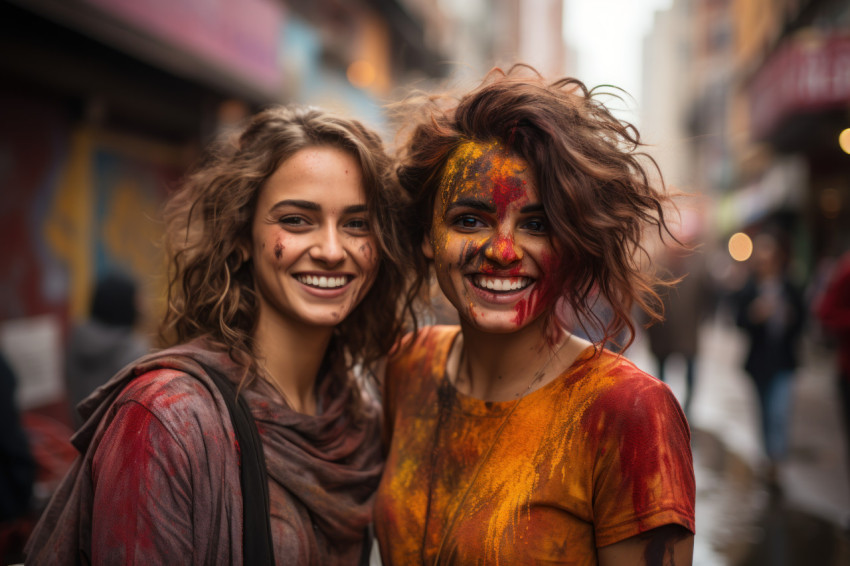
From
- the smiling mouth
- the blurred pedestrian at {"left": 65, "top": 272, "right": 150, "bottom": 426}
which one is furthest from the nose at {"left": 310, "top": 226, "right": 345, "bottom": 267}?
the blurred pedestrian at {"left": 65, "top": 272, "right": 150, "bottom": 426}

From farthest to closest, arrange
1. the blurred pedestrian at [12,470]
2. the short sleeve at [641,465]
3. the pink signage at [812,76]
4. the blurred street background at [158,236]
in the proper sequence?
the pink signage at [812,76]
the blurred street background at [158,236]
the blurred pedestrian at [12,470]
the short sleeve at [641,465]

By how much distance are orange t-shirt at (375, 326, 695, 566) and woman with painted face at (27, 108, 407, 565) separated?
0.90 ft

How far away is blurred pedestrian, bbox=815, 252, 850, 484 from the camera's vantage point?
488cm

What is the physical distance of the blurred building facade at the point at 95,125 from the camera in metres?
5.20

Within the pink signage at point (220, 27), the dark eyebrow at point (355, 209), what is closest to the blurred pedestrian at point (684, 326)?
the pink signage at point (220, 27)

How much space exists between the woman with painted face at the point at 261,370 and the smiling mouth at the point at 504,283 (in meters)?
0.46

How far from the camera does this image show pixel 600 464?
1632 millimetres

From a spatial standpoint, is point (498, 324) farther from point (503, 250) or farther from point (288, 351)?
point (288, 351)

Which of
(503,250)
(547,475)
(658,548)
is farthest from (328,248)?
(658,548)

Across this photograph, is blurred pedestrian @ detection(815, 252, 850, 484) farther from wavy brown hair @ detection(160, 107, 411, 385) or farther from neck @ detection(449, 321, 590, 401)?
wavy brown hair @ detection(160, 107, 411, 385)

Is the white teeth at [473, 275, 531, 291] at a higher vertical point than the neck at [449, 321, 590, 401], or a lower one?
higher

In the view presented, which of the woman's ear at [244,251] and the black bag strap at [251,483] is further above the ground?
the woman's ear at [244,251]

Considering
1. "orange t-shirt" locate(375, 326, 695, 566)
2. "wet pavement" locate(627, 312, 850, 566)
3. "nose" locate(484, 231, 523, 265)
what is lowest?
"wet pavement" locate(627, 312, 850, 566)

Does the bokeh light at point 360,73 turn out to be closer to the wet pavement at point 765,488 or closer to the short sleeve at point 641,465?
the wet pavement at point 765,488
